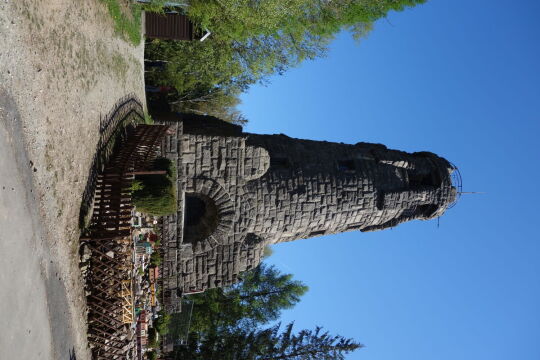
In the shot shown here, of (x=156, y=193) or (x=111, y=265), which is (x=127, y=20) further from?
(x=111, y=265)

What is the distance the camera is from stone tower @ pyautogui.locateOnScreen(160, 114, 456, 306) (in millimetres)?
13961

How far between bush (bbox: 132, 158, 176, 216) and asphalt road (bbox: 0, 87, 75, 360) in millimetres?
3445

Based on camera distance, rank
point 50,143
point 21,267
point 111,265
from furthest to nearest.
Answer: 1. point 111,265
2. point 50,143
3. point 21,267

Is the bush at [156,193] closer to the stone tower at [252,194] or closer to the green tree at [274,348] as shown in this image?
the stone tower at [252,194]

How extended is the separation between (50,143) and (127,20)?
7.90 metres

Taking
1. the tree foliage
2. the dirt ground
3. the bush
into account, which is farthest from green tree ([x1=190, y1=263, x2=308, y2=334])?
the dirt ground

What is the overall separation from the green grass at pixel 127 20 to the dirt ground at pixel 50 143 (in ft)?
5.20

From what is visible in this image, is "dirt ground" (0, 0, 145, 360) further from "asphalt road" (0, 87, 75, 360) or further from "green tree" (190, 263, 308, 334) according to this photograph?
"green tree" (190, 263, 308, 334)

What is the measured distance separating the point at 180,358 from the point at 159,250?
972cm

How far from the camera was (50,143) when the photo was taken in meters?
8.80

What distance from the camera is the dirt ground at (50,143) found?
7.46 metres

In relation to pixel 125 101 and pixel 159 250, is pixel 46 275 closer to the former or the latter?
pixel 159 250

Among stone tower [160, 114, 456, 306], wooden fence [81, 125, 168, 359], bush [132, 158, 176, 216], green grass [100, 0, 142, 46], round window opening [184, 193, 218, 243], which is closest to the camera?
wooden fence [81, 125, 168, 359]

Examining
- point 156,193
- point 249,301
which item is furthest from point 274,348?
point 156,193
